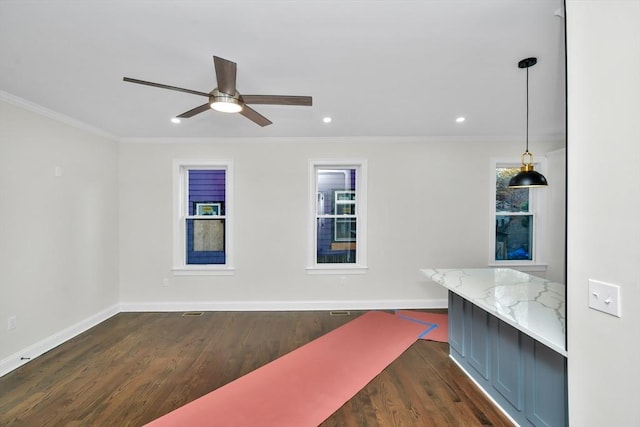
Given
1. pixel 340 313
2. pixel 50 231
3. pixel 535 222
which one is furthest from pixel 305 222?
pixel 535 222

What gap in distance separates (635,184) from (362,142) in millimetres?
3476

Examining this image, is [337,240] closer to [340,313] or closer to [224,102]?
[340,313]

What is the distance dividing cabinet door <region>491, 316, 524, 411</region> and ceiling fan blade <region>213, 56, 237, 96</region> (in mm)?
2625

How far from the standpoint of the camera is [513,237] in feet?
14.9

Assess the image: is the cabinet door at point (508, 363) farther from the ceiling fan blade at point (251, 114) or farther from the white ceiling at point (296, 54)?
the ceiling fan blade at point (251, 114)

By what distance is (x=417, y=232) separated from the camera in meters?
4.38

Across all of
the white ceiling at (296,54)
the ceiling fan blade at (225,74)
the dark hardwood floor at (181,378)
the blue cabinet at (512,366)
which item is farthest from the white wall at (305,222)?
the ceiling fan blade at (225,74)

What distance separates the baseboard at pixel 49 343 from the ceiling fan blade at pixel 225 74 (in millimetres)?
3271

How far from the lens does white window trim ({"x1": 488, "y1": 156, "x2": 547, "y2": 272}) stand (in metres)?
4.36

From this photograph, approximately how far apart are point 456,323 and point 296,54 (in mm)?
2834

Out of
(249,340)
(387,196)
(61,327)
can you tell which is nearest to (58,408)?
(61,327)

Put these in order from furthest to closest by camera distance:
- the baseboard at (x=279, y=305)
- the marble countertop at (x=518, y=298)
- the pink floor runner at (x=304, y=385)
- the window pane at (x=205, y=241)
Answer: the window pane at (x=205, y=241) < the baseboard at (x=279, y=305) < the pink floor runner at (x=304, y=385) < the marble countertop at (x=518, y=298)

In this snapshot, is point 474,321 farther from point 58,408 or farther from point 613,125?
point 58,408

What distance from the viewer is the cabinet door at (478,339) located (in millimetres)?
2348
